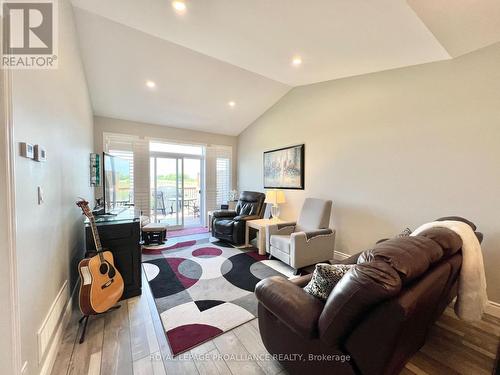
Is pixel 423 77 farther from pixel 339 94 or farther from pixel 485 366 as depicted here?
pixel 485 366

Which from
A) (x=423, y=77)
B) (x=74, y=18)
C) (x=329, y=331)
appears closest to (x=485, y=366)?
(x=329, y=331)

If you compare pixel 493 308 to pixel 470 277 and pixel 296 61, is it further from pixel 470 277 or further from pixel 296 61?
pixel 296 61

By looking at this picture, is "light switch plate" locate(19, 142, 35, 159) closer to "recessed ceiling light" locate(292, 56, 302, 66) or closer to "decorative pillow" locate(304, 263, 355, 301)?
"decorative pillow" locate(304, 263, 355, 301)

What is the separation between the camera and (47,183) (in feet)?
5.01

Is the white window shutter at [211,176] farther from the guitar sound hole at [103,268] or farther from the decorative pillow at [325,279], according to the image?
the decorative pillow at [325,279]

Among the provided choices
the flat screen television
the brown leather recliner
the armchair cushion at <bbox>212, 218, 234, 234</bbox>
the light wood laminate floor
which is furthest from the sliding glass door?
the brown leather recliner

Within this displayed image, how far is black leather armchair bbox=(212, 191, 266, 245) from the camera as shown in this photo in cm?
386

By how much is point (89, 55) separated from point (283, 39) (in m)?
2.58

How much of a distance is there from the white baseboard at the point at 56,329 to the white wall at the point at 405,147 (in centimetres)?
336

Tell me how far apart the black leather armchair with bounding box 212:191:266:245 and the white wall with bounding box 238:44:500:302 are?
80 centimetres

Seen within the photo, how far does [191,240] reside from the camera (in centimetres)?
424

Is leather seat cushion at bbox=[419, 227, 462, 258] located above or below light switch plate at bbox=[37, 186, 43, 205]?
below

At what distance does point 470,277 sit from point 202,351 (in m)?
1.92

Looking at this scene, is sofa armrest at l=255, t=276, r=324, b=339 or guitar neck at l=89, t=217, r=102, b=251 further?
guitar neck at l=89, t=217, r=102, b=251
